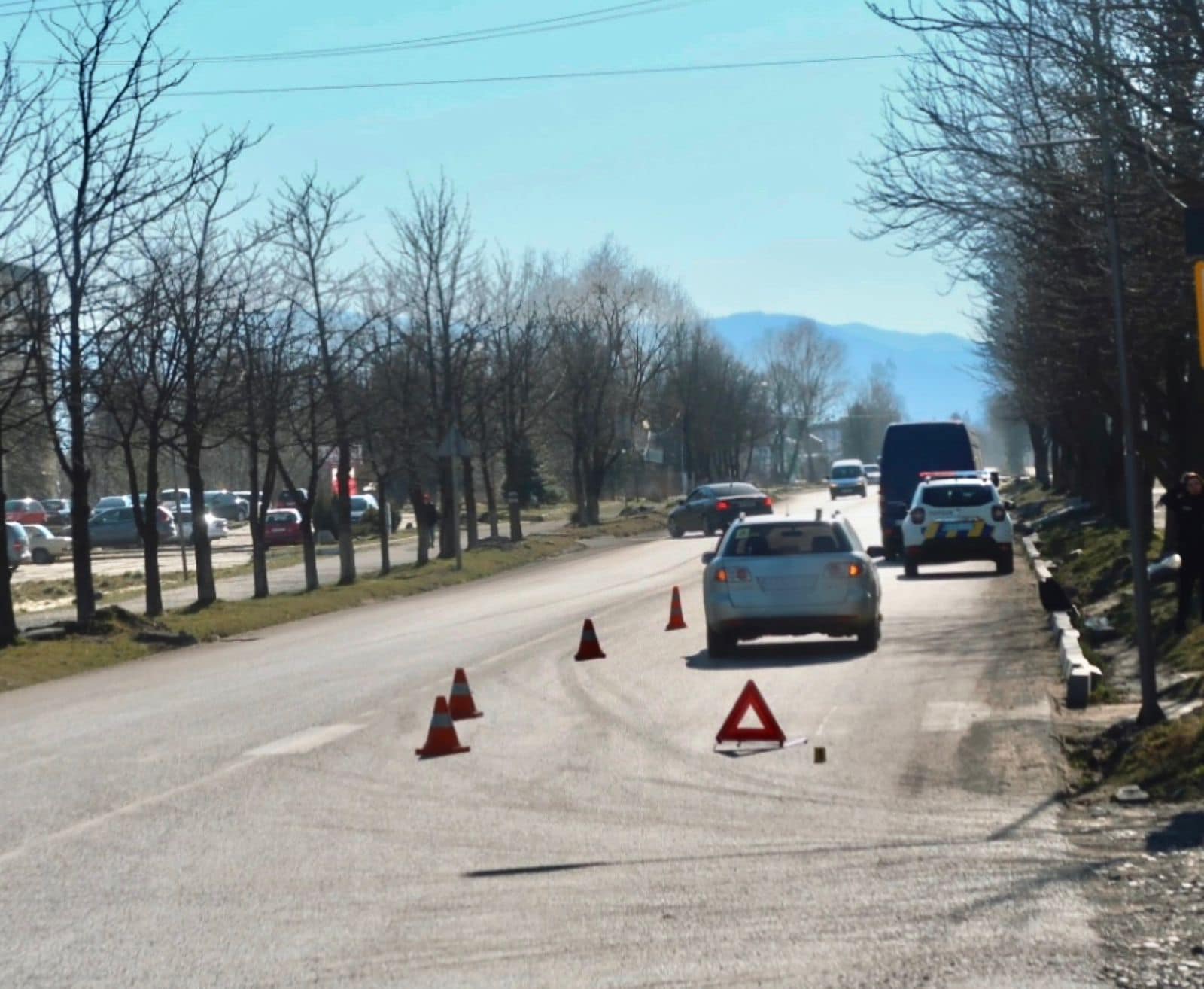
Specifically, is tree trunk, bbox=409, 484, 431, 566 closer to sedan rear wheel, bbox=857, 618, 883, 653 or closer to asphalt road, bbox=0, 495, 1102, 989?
asphalt road, bbox=0, 495, 1102, 989

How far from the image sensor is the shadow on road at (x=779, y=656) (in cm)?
1800

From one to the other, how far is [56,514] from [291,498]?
38456 mm

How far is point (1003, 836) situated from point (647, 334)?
2859 inches

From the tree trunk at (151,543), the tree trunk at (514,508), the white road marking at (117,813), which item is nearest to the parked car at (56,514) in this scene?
the tree trunk at (514,508)

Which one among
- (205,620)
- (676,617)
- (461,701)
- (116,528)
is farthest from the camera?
(116,528)

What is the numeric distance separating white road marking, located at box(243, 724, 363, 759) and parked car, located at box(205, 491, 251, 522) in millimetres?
66075

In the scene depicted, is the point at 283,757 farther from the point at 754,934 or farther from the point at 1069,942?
the point at 1069,942

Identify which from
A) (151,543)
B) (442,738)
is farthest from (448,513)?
(442,738)

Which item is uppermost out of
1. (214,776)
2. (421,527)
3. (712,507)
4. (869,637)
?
(421,527)

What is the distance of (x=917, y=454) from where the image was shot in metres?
39.2

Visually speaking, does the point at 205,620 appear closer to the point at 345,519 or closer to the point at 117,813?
the point at 345,519

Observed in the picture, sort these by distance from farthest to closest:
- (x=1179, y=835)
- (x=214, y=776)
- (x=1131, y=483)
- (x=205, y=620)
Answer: (x=205, y=620) → (x=214, y=776) → (x=1131, y=483) → (x=1179, y=835)

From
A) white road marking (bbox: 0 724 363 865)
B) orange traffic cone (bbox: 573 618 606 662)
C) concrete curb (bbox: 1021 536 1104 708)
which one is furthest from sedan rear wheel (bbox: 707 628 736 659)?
white road marking (bbox: 0 724 363 865)

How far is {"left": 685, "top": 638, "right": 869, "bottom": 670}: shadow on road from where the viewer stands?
1800 centimetres
